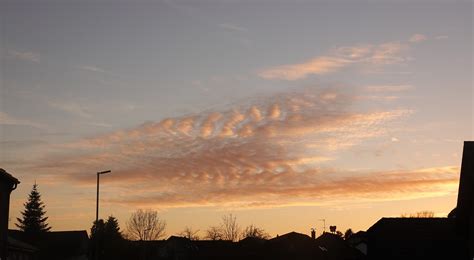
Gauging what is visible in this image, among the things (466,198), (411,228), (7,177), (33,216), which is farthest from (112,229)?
(466,198)

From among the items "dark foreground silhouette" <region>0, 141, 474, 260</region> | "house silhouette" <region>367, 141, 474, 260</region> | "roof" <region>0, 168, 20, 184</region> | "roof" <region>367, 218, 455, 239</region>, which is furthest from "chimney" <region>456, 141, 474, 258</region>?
"roof" <region>367, 218, 455, 239</region>

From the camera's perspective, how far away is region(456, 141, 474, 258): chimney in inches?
704

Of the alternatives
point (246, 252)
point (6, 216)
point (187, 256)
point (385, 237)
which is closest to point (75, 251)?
point (187, 256)

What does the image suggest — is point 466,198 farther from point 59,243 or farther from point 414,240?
point 59,243

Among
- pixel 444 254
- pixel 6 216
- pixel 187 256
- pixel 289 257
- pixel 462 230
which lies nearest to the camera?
pixel 462 230

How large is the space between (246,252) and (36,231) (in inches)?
2061

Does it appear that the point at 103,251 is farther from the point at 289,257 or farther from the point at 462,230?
the point at 462,230

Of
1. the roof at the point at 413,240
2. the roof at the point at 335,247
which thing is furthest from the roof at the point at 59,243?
the roof at the point at 413,240

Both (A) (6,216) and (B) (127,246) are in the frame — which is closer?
(A) (6,216)

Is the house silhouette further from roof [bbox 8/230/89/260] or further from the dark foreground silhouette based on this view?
roof [bbox 8/230/89/260]

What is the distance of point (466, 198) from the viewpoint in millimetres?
18797

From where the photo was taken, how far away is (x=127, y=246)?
118 meters

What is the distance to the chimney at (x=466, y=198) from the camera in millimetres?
17891

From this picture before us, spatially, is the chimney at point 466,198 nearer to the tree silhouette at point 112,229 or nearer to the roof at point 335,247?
the roof at point 335,247
